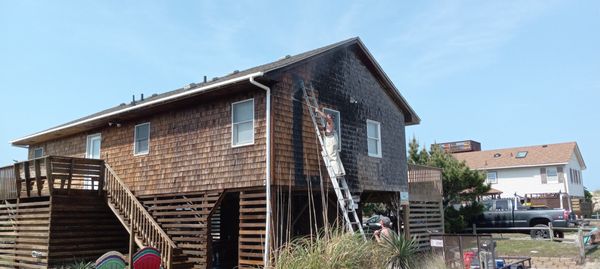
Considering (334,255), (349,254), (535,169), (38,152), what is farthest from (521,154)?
(334,255)

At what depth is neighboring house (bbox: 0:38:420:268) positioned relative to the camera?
1338 centimetres

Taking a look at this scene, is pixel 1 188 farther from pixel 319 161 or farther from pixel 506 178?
pixel 506 178

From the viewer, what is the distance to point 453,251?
10.4 meters

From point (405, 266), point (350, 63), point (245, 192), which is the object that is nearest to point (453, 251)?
point (405, 266)

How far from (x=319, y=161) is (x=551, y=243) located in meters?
10.8

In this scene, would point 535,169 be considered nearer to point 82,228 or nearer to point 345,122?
point 345,122

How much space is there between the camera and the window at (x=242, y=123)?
1381 cm

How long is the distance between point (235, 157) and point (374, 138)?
532cm

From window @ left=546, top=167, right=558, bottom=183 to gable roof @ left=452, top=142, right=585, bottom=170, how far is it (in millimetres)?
692

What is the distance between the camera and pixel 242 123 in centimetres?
1404

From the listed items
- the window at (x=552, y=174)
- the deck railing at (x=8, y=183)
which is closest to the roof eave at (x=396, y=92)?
the deck railing at (x=8, y=183)

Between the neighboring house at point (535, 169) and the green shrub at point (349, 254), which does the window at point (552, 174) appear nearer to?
the neighboring house at point (535, 169)

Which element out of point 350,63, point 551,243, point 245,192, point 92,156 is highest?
point 350,63

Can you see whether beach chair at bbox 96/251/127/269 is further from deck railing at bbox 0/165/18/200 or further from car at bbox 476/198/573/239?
car at bbox 476/198/573/239
